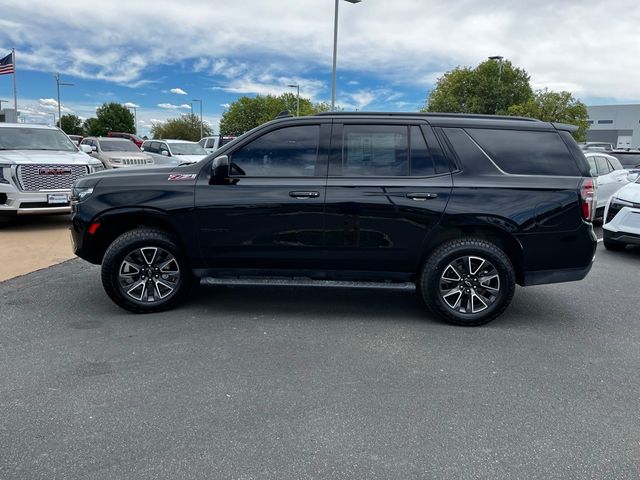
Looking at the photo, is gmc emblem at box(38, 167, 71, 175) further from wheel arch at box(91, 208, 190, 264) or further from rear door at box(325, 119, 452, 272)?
rear door at box(325, 119, 452, 272)

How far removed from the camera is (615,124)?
10769cm

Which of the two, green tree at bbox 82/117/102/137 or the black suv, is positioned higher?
green tree at bbox 82/117/102/137

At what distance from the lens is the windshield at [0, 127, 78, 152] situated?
9312mm

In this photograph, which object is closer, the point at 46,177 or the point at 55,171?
the point at 46,177

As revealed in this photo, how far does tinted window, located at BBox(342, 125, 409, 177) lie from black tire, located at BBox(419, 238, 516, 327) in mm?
926

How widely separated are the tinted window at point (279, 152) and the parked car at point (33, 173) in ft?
18.6

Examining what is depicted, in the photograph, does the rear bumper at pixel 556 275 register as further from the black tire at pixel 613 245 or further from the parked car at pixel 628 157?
the parked car at pixel 628 157

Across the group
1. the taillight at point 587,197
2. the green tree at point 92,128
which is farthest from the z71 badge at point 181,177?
the green tree at point 92,128

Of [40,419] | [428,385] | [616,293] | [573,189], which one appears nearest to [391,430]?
[428,385]

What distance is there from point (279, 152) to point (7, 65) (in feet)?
113

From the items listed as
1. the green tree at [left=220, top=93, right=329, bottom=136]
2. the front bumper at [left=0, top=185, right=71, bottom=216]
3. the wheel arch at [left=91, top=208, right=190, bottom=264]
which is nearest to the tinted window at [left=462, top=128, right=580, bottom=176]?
the wheel arch at [left=91, top=208, right=190, bottom=264]

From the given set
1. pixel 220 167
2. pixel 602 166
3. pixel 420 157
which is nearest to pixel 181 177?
pixel 220 167

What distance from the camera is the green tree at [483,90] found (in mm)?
44531

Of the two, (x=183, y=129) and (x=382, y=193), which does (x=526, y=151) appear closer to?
(x=382, y=193)
